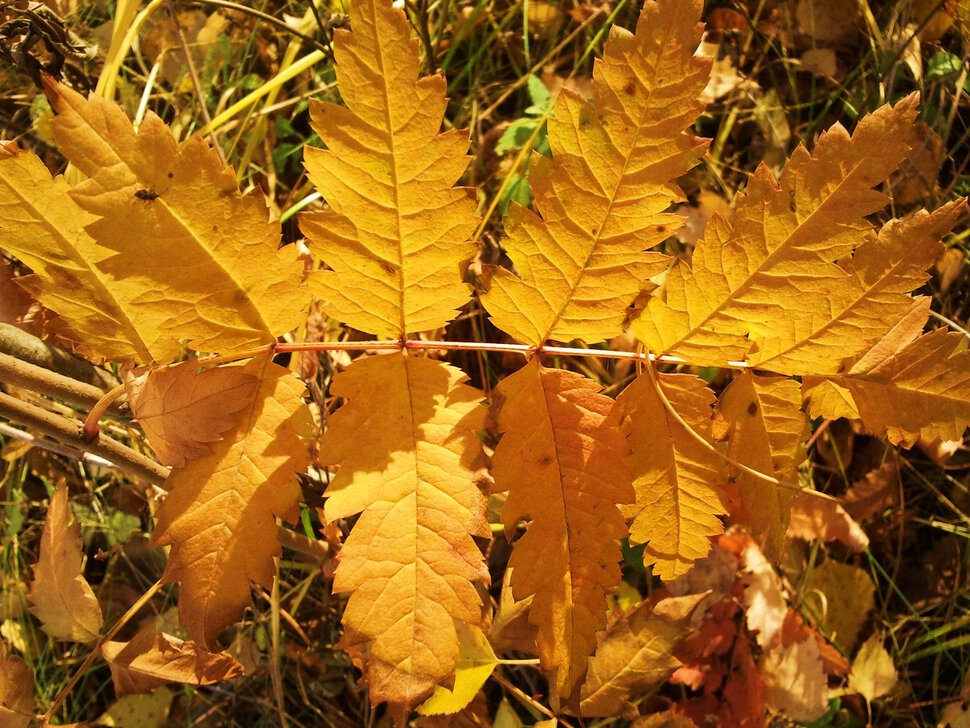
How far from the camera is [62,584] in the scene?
157 centimetres

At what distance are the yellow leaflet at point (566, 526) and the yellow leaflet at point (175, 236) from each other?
1.53 feet

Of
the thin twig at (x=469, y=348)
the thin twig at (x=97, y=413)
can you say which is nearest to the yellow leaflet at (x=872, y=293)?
the thin twig at (x=469, y=348)

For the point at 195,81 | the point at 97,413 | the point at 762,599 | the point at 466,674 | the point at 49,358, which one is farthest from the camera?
the point at 762,599

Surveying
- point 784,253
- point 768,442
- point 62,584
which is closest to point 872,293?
point 784,253

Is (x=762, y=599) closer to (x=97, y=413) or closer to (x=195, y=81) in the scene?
(x=97, y=413)

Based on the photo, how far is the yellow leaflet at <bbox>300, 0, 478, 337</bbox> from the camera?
1025 mm

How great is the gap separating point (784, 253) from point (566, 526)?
59 centimetres

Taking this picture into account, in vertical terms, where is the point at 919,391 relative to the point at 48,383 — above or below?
below

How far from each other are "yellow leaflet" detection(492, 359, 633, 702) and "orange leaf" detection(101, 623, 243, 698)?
0.72 metres

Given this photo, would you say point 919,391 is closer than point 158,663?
Yes

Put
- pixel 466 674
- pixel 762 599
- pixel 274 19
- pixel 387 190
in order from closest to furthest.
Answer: pixel 387 190 → pixel 466 674 → pixel 274 19 → pixel 762 599

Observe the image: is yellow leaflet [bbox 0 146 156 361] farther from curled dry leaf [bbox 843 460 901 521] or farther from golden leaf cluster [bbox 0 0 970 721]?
curled dry leaf [bbox 843 460 901 521]

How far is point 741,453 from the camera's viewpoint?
1.28 meters

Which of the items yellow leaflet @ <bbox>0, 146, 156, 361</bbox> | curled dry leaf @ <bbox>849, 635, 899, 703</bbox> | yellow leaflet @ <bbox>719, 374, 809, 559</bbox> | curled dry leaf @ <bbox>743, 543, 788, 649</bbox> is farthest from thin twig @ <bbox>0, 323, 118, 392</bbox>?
curled dry leaf @ <bbox>849, 635, 899, 703</bbox>
